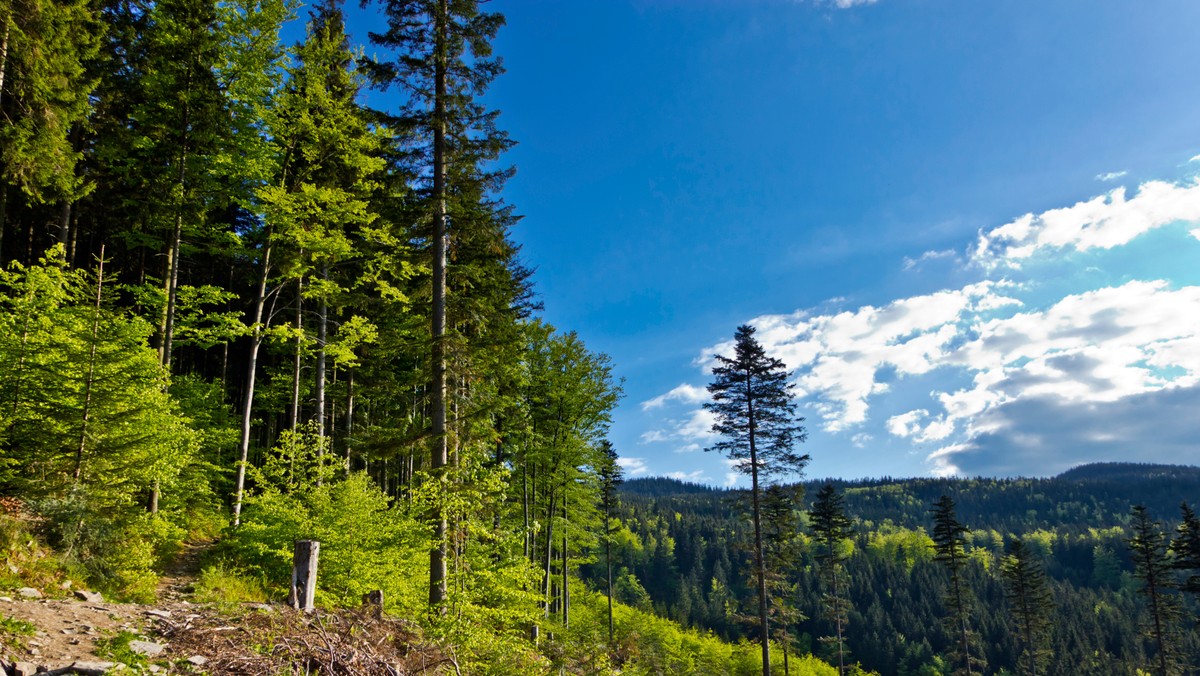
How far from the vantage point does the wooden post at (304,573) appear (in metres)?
8.84

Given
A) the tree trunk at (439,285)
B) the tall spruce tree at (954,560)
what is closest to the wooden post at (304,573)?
the tree trunk at (439,285)

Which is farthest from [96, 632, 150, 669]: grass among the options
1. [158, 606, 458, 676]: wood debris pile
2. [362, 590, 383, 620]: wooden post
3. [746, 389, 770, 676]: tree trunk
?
[746, 389, 770, 676]: tree trunk

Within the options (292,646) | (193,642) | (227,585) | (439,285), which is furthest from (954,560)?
(193,642)

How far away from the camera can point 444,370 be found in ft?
39.8

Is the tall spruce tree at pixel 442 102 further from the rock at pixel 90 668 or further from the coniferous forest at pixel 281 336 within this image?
the rock at pixel 90 668

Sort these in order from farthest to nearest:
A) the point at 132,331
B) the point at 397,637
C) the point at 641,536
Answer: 1. the point at 641,536
2. the point at 132,331
3. the point at 397,637

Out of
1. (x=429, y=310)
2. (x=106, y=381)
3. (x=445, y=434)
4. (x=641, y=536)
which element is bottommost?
(x=641, y=536)

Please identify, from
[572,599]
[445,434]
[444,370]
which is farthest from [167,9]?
[572,599]

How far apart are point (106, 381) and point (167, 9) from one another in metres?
9.81

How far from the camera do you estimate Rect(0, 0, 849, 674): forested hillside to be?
1000cm

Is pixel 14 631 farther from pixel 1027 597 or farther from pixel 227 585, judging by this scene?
pixel 1027 597

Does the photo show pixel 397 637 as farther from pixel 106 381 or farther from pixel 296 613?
pixel 106 381

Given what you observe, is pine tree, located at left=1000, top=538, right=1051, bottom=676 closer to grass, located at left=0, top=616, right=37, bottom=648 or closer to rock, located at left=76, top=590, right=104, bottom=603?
rock, located at left=76, top=590, right=104, bottom=603

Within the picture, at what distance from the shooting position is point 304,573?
29.5ft
